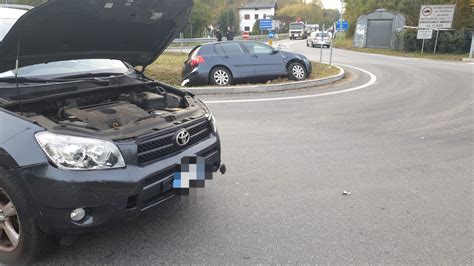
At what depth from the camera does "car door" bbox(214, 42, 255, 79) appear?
1094 centimetres

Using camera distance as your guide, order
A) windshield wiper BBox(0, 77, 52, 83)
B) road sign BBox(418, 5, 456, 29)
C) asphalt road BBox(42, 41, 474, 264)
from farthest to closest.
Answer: road sign BBox(418, 5, 456, 29), windshield wiper BBox(0, 77, 52, 83), asphalt road BBox(42, 41, 474, 264)

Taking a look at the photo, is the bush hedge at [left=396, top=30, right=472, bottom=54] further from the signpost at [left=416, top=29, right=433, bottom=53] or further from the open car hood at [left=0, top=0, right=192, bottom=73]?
the open car hood at [left=0, top=0, right=192, bottom=73]

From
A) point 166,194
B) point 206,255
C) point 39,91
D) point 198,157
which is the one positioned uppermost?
point 39,91

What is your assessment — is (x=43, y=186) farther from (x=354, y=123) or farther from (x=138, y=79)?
(x=354, y=123)

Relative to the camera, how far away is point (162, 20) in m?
3.79

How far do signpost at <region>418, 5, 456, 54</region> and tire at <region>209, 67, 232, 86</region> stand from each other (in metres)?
19.4

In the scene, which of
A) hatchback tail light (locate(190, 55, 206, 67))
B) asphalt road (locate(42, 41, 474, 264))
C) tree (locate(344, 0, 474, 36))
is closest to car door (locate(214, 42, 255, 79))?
hatchback tail light (locate(190, 55, 206, 67))

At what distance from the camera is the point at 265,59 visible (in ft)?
36.9

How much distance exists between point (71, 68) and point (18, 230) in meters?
1.65

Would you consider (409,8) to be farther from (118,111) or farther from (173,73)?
(118,111)

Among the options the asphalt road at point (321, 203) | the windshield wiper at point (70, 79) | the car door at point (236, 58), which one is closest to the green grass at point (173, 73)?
the car door at point (236, 58)

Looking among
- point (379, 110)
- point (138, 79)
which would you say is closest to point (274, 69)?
point (379, 110)

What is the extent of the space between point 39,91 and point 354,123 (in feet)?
16.8

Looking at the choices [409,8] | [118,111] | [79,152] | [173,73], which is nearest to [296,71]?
[173,73]
